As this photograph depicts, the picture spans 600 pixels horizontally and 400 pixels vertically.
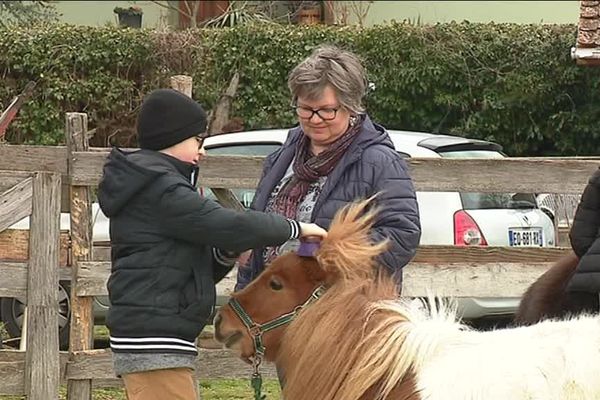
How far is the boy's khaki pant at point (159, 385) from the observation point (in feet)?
13.4

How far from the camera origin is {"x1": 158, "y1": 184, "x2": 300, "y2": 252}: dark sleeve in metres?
3.95

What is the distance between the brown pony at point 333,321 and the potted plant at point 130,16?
14.1 m

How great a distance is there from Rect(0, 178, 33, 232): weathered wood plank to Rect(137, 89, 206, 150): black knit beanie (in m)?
2.36

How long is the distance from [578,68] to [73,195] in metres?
9.10

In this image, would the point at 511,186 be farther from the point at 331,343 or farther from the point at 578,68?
the point at 578,68

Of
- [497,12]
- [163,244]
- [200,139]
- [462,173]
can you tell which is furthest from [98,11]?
[163,244]

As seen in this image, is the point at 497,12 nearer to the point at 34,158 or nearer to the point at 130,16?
the point at 130,16

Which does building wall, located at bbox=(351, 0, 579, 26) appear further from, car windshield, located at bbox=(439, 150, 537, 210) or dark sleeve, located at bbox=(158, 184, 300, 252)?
dark sleeve, located at bbox=(158, 184, 300, 252)

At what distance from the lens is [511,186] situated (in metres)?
6.67

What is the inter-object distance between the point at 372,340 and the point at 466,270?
3238 mm

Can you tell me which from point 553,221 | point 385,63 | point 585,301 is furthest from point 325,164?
point 385,63

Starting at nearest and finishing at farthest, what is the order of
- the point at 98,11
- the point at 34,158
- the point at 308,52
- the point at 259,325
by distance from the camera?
the point at 259,325
the point at 34,158
the point at 308,52
the point at 98,11

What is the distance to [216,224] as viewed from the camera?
398 cm

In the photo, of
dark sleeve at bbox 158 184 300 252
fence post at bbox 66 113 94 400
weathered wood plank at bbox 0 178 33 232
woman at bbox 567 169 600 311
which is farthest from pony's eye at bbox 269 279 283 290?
fence post at bbox 66 113 94 400
